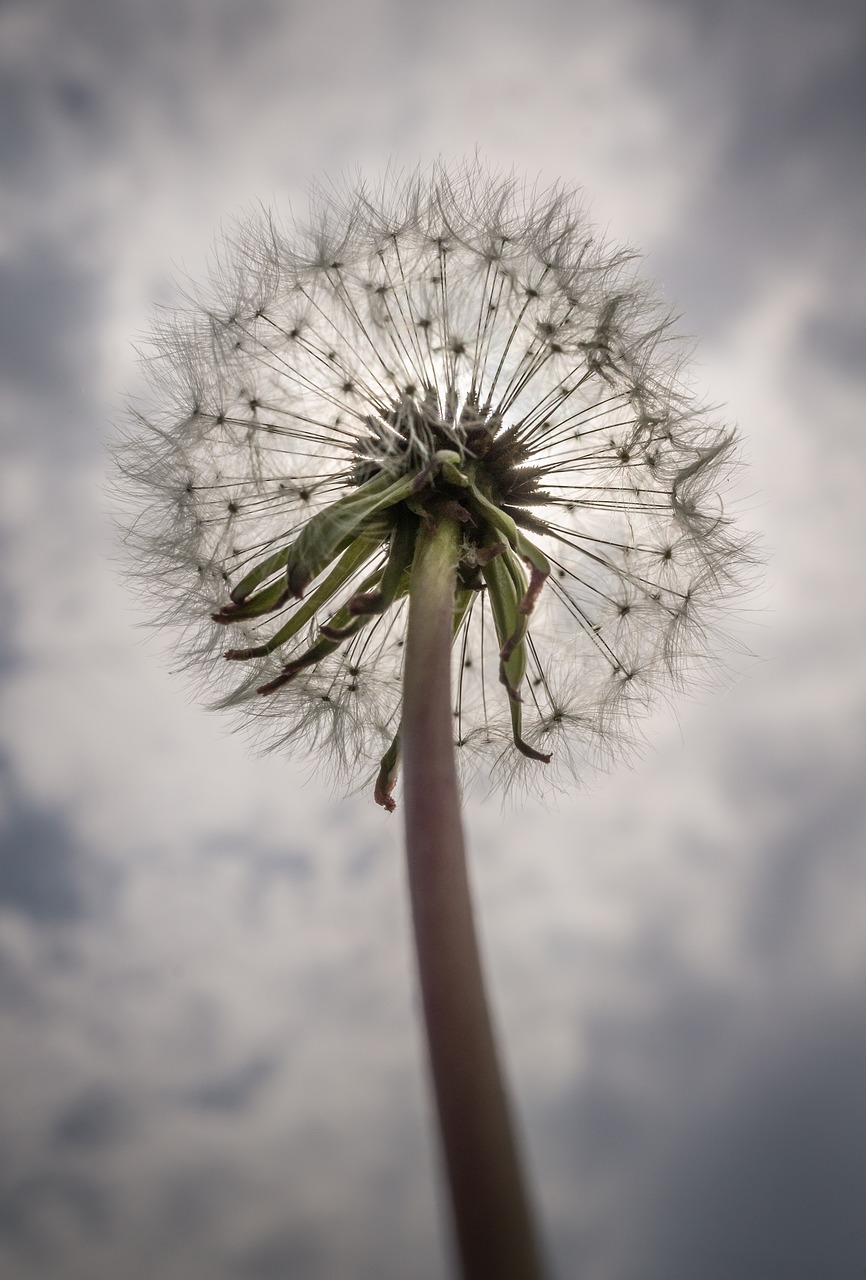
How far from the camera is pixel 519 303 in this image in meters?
5.25

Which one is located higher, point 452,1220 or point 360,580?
point 360,580

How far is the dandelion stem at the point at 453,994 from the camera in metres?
2.37

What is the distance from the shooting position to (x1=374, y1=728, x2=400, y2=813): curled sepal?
4.93 metres

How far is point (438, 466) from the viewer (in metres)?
4.65

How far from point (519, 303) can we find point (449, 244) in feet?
1.90

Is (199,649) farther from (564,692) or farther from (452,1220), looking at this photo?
(452,1220)

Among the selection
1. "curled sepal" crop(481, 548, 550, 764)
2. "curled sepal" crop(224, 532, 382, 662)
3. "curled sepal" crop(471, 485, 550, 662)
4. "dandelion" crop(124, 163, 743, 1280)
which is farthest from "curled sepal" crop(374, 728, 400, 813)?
"curled sepal" crop(471, 485, 550, 662)

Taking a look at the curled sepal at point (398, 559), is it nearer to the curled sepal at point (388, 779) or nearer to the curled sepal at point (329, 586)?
the curled sepal at point (329, 586)

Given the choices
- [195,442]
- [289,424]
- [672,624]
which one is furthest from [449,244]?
[672,624]

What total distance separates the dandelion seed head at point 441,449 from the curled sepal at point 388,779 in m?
0.66

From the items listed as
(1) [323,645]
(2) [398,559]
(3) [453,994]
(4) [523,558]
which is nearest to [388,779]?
(1) [323,645]

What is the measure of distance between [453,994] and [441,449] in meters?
2.87

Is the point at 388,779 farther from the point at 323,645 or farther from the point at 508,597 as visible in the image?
the point at 508,597

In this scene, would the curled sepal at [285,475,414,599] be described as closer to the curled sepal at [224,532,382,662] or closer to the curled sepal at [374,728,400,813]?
the curled sepal at [224,532,382,662]
